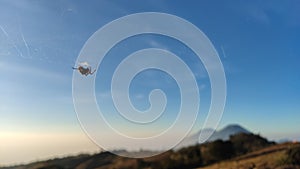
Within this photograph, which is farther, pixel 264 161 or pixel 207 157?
pixel 207 157

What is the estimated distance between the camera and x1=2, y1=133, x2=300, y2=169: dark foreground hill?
146 ft

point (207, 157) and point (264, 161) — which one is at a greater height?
point (207, 157)

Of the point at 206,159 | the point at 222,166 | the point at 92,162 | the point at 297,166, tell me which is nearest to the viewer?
the point at 297,166

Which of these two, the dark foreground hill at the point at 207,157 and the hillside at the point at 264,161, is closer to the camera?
the hillside at the point at 264,161

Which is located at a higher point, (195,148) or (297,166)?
(195,148)

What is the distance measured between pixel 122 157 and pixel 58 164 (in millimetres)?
7727

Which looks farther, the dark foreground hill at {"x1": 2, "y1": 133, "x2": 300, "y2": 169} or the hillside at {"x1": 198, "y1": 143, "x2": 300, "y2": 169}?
the dark foreground hill at {"x1": 2, "y1": 133, "x2": 300, "y2": 169}

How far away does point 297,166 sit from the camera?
40.7 meters

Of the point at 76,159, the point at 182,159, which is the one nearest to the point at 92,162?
the point at 76,159

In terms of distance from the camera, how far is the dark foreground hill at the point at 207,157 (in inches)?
Result: 1750

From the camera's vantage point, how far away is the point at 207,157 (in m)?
49.0

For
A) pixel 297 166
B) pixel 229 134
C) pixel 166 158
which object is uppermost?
pixel 229 134

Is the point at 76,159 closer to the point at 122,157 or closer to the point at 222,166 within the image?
the point at 122,157

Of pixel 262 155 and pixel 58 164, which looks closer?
pixel 262 155
